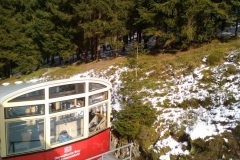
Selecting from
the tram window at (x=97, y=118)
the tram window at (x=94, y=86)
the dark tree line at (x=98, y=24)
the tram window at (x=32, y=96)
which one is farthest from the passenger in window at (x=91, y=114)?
the dark tree line at (x=98, y=24)

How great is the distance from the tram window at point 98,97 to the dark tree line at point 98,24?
9657 millimetres

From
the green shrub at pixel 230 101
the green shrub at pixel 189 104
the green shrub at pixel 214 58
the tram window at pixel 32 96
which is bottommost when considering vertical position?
the green shrub at pixel 189 104

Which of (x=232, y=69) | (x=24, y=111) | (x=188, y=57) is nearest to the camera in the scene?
(x=24, y=111)

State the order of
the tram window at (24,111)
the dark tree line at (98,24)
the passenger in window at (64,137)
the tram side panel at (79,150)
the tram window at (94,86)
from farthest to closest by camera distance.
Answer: the dark tree line at (98,24)
the tram window at (94,86)
the passenger in window at (64,137)
the tram side panel at (79,150)
the tram window at (24,111)

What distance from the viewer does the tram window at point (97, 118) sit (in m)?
8.91

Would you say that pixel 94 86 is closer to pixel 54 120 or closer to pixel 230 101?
pixel 54 120

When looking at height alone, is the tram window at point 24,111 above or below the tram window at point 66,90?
below

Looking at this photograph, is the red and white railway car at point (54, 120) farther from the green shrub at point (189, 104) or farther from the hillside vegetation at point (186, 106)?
the green shrub at point (189, 104)

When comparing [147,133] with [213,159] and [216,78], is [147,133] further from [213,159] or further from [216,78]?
[216,78]

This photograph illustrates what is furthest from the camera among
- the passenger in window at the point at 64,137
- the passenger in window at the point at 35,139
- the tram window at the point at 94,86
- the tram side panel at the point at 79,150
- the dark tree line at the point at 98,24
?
the dark tree line at the point at 98,24

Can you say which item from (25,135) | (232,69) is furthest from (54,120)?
(232,69)

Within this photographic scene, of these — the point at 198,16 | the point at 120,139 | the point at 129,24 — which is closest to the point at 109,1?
the point at 129,24

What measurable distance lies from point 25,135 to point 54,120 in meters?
0.97

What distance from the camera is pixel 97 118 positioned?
916 cm
